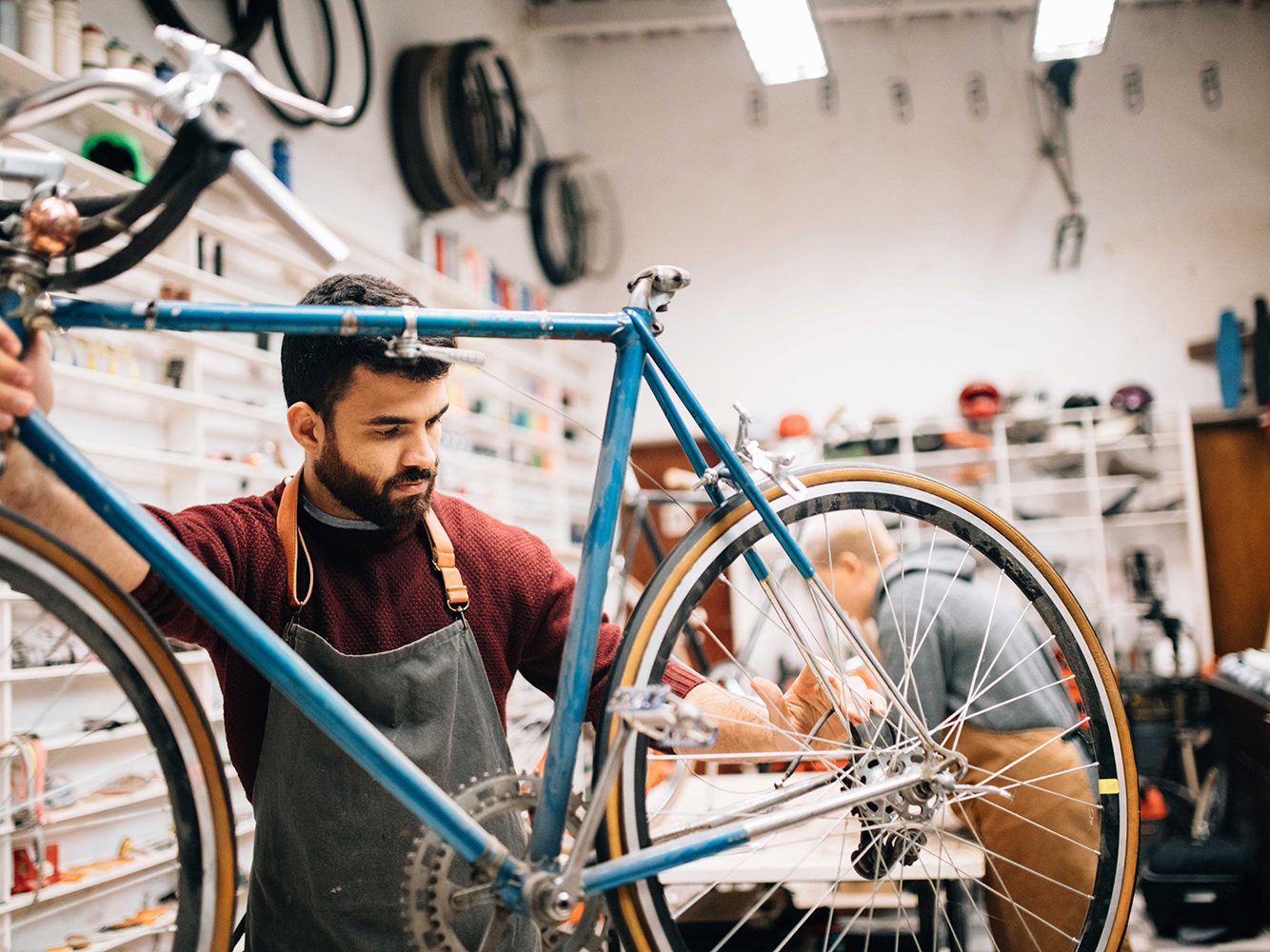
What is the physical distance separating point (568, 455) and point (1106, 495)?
128 inches

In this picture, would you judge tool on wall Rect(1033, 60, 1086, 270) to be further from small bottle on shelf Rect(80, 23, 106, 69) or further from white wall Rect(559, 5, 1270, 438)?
small bottle on shelf Rect(80, 23, 106, 69)

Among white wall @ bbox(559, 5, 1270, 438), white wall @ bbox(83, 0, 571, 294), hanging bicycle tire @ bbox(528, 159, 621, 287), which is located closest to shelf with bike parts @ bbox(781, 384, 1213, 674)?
white wall @ bbox(559, 5, 1270, 438)

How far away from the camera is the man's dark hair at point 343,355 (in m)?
1.18

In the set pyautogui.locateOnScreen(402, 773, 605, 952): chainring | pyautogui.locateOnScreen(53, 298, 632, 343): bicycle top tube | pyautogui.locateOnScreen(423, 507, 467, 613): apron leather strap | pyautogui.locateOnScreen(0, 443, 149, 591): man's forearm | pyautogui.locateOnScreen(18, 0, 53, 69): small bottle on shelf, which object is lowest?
pyautogui.locateOnScreen(402, 773, 605, 952): chainring

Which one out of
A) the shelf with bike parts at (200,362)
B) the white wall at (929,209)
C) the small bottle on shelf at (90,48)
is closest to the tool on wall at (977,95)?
the white wall at (929,209)

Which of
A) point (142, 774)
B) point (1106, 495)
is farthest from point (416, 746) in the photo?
point (1106, 495)

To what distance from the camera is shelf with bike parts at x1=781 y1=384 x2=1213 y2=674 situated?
214 inches

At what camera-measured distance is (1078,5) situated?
423 centimetres

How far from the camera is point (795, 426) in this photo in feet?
19.0

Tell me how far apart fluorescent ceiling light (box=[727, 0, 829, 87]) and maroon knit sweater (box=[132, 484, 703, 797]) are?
11.9ft

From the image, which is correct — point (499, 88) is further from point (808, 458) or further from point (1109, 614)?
point (1109, 614)

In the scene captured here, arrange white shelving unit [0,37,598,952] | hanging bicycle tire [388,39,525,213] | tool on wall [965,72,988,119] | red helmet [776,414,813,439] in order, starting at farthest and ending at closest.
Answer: tool on wall [965,72,988,119]
red helmet [776,414,813,439]
hanging bicycle tire [388,39,525,213]
white shelving unit [0,37,598,952]

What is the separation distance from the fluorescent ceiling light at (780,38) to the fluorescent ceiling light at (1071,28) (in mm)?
1008

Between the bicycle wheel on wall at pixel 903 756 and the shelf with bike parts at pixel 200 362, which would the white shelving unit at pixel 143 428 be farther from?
the bicycle wheel on wall at pixel 903 756
